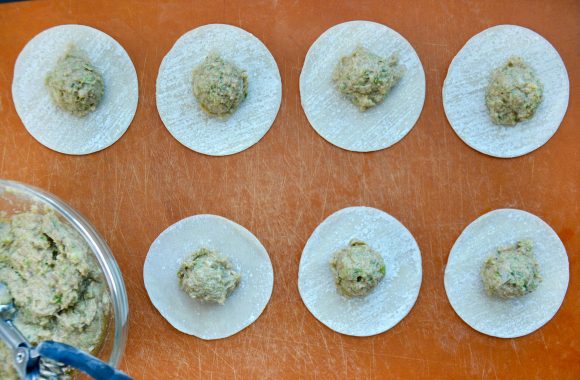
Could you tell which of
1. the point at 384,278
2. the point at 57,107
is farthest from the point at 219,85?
the point at 384,278

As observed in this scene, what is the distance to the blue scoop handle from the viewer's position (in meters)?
2.28

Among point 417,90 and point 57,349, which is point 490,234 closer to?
point 417,90

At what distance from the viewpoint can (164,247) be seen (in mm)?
3139

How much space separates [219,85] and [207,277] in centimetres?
99

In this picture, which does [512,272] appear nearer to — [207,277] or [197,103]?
[207,277]

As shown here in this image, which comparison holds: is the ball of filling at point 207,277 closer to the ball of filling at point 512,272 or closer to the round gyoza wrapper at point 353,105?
the round gyoza wrapper at point 353,105

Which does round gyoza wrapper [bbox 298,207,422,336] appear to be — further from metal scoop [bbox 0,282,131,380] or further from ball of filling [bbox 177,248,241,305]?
metal scoop [bbox 0,282,131,380]

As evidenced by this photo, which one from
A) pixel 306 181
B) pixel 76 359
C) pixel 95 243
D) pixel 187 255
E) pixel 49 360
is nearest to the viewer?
→ pixel 76 359

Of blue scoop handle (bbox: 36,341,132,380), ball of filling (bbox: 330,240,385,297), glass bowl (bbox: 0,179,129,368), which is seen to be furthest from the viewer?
ball of filling (bbox: 330,240,385,297)

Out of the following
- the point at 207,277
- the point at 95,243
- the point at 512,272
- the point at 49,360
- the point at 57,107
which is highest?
the point at 57,107

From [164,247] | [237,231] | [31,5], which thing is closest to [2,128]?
[31,5]

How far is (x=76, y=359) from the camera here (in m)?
2.29

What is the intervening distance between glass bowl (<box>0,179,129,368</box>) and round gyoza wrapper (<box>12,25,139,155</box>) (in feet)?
1.52

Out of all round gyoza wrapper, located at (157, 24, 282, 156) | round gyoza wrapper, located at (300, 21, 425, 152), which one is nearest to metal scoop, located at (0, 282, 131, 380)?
round gyoza wrapper, located at (157, 24, 282, 156)
